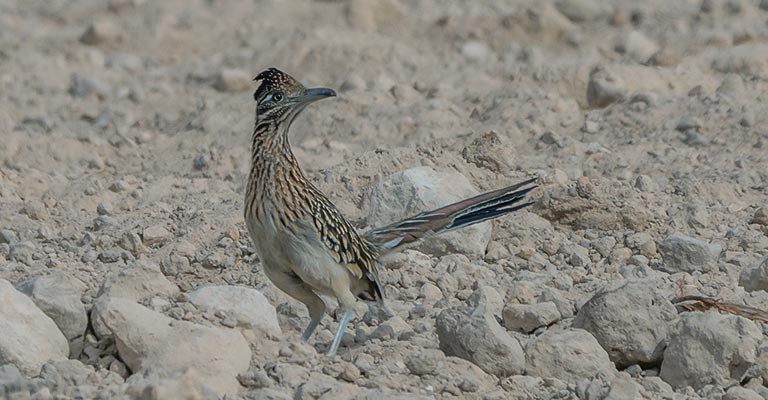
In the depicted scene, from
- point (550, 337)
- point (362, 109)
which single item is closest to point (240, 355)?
point (550, 337)

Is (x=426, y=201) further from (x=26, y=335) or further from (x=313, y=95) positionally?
(x=26, y=335)

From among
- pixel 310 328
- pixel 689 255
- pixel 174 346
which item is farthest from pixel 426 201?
pixel 174 346

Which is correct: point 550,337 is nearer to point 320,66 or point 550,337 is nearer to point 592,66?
point 592,66

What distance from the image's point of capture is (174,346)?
557 cm

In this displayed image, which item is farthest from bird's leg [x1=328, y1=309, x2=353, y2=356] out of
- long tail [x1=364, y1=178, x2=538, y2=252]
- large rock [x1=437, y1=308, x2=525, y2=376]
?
long tail [x1=364, y1=178, x2=538, y2=252]

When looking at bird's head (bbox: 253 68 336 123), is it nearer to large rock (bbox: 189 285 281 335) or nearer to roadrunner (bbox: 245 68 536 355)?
roadrunner (bbox: 245 68 536 355)

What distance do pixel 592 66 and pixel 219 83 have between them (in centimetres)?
311

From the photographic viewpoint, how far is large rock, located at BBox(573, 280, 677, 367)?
20.6ft

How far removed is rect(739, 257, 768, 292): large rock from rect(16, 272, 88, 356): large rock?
3.20m

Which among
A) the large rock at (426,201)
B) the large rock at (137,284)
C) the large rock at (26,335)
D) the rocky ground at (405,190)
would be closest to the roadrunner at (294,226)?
the rocky ground at (405,190)

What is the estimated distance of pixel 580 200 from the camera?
834cm

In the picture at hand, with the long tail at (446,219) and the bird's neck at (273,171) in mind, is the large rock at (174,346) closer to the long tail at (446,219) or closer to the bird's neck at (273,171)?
the bird's neck at (273,171)

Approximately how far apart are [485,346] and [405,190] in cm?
224

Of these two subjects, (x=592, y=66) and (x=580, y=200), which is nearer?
(x=580, y=200)
